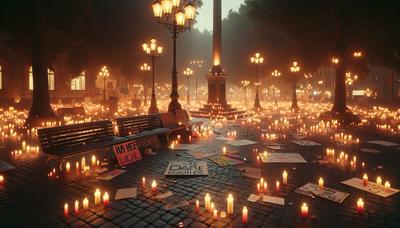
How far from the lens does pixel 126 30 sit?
34.1 meters

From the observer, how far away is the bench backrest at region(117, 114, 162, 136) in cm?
944

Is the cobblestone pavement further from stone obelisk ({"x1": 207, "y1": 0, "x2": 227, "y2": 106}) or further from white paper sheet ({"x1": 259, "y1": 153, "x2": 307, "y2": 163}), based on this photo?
stone obelisk ({"x1": 207, "y1": 0, "x2": 227, "y2": 106})

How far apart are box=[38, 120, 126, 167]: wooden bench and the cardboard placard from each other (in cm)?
20

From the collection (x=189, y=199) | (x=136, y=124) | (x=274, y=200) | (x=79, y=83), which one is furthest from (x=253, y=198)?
(x=79, y=83)

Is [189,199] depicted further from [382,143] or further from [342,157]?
[382,143]

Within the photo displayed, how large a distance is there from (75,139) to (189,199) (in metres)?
4.14

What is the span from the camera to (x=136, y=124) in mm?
10164

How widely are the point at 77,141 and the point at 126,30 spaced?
1152 inches

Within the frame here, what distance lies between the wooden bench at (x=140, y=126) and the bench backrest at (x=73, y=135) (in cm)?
70

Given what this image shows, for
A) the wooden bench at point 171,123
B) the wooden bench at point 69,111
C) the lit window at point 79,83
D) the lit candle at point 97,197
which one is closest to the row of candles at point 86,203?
the lit candle at point 97,197

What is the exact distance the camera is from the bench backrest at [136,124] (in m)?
9.44

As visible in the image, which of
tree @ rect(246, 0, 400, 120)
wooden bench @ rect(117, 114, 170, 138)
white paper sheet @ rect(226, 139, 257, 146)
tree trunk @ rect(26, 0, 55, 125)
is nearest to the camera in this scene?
wooden bench @ rect(117, 114, 170, 138)

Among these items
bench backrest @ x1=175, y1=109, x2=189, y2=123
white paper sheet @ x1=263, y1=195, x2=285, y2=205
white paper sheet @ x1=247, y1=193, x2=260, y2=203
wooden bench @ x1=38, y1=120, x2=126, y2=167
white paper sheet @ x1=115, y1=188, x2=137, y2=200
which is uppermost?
bench backrest @ x1=175, y1=109, x2=189, y2=123

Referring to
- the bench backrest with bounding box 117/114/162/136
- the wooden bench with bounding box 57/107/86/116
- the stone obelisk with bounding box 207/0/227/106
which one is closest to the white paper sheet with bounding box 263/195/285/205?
the bench backrest with bounding box 117/114/162/136
